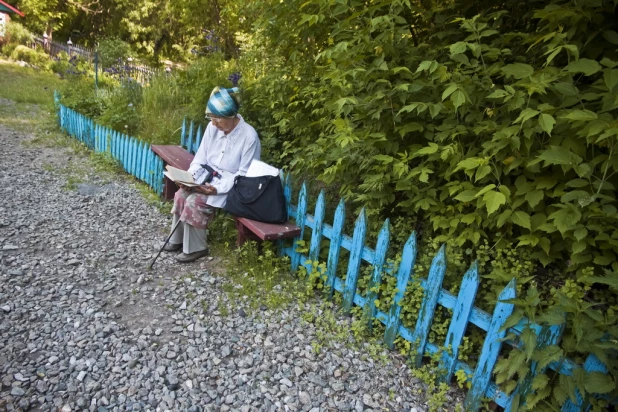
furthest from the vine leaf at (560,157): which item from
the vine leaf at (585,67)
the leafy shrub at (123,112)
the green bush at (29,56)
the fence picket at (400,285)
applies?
the green bush at (29,56)

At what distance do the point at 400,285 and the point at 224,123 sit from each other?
211cm

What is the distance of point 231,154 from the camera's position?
3844 mm

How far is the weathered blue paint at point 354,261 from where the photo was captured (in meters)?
3.05

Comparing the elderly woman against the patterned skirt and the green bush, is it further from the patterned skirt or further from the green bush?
the green bush

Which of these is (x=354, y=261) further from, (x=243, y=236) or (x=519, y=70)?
(x=519, y=70)

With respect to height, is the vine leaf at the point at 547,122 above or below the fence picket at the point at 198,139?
above

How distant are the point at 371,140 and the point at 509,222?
1053mm

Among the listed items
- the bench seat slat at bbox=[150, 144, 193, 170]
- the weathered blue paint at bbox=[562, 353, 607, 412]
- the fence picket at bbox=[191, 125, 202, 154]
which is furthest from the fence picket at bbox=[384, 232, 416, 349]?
the fence picket at bbox=[191, 125, 202, 154]

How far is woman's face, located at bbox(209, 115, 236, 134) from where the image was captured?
373 cm

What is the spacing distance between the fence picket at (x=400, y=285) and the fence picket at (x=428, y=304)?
14 centimetres

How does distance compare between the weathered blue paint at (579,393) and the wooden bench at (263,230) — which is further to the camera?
the wooden bench at (263,230)

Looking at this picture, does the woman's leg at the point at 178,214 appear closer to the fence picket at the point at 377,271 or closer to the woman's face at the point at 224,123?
the woman's face at the point at 224,123

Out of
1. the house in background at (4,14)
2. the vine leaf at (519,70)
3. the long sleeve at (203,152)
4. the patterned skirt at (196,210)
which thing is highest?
the house in background at (4,14)

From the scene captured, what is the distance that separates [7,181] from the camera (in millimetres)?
5289
